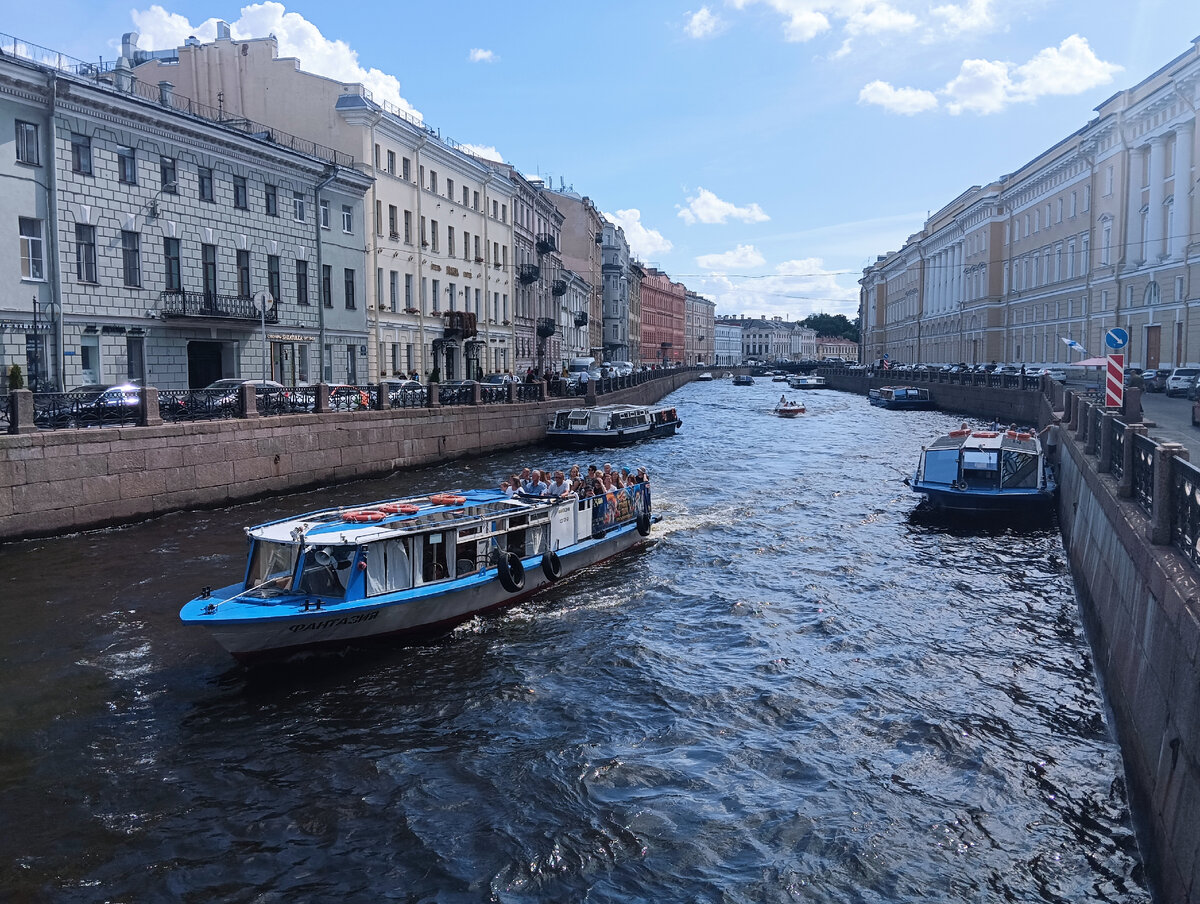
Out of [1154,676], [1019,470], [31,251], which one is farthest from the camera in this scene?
[31,251]

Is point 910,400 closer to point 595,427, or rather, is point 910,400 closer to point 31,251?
point 595,427

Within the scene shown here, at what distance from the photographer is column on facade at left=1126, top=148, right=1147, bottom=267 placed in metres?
50.7

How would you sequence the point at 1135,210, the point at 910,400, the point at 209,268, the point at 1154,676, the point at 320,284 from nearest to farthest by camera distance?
the point at 1154,676
the point at 209,268
the point at 320,284
the point at 1135,210
the point at 910,400

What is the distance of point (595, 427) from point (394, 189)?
43.2 ft

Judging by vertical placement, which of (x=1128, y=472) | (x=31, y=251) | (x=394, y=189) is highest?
(x=394, y=189)

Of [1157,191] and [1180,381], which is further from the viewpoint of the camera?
[1157,191]

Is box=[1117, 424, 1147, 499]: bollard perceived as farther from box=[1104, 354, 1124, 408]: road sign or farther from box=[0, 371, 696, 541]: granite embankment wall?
box=[0, 371, 696, 541]: granite embankment wall

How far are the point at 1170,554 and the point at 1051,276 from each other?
62155mm

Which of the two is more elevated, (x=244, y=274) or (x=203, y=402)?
(x=244, y=274)

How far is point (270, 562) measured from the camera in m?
13.6

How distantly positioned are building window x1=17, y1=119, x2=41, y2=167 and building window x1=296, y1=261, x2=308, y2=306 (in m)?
11.2

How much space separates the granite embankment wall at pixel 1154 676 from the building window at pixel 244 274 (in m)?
27.6

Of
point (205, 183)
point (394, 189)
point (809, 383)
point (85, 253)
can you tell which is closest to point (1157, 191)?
point (394, 189)

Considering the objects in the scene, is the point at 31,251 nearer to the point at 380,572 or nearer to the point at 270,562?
the point at 270,562
